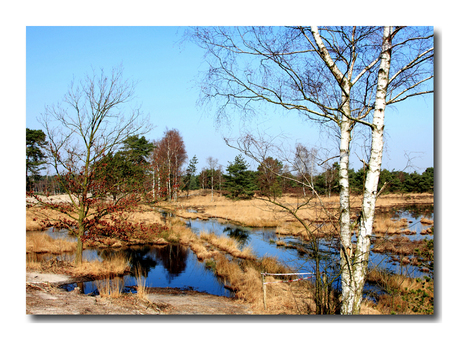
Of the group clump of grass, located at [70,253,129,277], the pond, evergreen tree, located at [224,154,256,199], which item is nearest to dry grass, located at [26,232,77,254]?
the pond

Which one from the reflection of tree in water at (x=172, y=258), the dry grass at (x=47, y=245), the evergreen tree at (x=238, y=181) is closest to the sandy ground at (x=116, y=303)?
the reflection of tree in water at (x=172, y=258)

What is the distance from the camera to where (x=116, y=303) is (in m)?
4.69

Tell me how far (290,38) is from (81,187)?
5160 mm

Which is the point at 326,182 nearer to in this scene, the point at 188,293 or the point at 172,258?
the point at 188,293

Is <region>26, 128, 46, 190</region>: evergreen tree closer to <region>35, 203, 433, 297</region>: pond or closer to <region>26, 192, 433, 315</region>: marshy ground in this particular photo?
<region>26, 192, 433, 315</region>: marshy ground

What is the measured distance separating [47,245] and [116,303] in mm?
5395

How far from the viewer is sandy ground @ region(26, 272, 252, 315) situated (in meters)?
4.16

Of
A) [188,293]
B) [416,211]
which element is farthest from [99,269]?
[416,211]

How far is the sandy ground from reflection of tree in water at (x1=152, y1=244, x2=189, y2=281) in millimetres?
1747

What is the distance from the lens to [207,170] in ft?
118

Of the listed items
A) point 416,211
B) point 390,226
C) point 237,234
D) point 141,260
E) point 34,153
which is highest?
point 34,153
